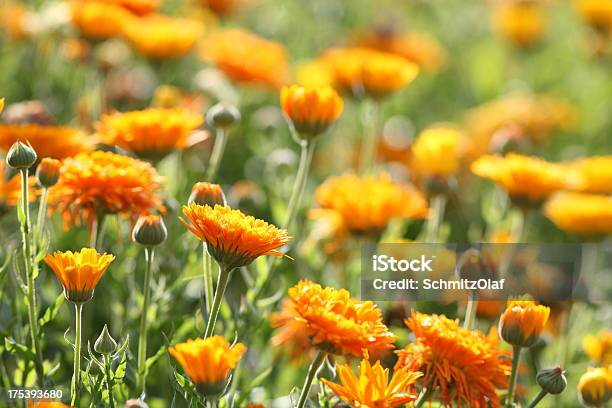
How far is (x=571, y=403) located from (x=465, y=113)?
6.50ft

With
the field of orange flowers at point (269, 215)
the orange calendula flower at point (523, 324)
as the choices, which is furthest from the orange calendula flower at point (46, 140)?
the orange calendula flower at point (523, 324)

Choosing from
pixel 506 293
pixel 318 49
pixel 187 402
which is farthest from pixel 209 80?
pixel 187 402

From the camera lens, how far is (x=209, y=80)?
2893 millimetres

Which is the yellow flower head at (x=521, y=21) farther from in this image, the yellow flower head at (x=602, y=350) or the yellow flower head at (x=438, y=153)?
the yellow flower head at (x=602, y=350)

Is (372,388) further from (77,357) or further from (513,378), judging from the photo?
(77,357)

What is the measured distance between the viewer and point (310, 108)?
5.44 feet

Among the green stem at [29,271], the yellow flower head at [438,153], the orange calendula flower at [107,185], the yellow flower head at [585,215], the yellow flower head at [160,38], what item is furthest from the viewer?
the yellow flower head at [160,38]

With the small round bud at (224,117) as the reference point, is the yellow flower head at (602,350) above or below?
below

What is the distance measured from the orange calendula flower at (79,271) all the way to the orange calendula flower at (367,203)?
2.51ft

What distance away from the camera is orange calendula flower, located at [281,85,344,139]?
165cm

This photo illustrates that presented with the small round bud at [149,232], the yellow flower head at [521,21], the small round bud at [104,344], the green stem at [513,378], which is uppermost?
the yellow flower head at [521,21]

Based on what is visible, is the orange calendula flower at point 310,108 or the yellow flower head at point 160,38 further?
the yellow flower head at point 160,38

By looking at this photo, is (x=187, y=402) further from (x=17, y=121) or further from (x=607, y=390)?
(x=17, y=121)

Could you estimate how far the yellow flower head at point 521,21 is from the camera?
13.1 ft
